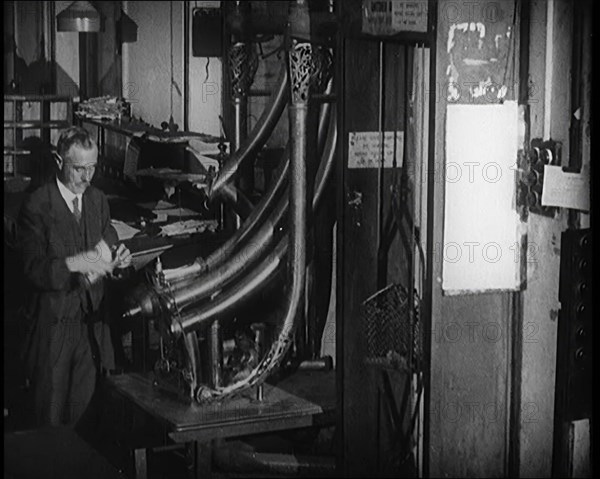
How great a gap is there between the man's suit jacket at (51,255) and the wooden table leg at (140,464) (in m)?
0.60

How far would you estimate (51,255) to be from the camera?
4.35 meters

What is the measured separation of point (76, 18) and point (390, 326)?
1823 millimetres

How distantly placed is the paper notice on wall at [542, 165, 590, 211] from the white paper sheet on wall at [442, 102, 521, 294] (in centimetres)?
13

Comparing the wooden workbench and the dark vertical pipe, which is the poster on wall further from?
the wooden workbench

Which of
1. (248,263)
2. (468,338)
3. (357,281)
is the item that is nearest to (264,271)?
(248,263)

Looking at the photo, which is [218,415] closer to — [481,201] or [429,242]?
[429,242]

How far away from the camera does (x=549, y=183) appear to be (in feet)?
12.7

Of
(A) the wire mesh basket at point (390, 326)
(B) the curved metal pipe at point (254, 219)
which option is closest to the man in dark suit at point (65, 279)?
(B) the curved metal pipe at point (254, 219)

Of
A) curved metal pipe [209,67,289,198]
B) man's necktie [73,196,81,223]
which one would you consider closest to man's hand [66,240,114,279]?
man's necktie [73,196,81,223]

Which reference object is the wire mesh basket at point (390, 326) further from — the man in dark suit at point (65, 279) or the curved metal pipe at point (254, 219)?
the man in dark suit at point (65, 279)

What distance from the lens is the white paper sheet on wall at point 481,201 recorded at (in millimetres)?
3816

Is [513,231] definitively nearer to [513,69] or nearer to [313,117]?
[513,69]

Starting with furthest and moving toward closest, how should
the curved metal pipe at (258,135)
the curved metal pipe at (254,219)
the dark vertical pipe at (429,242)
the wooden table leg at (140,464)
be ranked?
1. the curved metal pipe at (258,135)
2. the curved metal pipe at (254,219)
3. the wooden table leg at (140,464)
4. the dark vertical pipe at (429,242)

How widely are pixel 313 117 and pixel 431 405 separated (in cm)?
138
